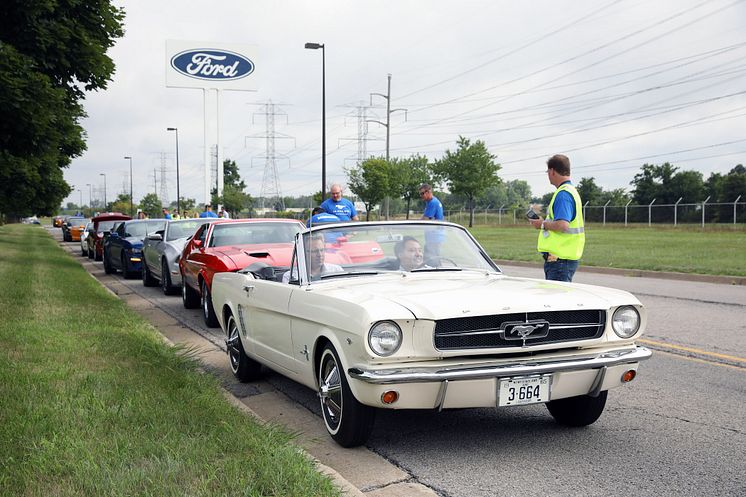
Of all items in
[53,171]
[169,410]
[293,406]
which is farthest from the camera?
[53,171]

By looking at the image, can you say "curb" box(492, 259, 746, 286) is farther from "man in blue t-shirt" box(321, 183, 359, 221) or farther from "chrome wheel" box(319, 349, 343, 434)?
"chrome wheel" box(319, 349, 343, 434)

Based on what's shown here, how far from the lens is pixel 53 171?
31359 millimetres

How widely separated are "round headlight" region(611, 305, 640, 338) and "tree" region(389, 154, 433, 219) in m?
55.4

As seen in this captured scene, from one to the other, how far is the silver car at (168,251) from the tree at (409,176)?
1749 inches

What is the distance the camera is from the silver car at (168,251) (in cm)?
1450

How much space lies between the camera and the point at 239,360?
22.7ft

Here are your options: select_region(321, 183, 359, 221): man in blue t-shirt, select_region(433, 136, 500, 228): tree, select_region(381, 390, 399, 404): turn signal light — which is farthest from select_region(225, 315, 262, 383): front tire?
select_region(433, 136, 500, 228): tree

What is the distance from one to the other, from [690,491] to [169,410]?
3.25 metres

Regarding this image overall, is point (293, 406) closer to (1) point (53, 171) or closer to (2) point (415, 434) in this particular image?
(2) point (415, 434)

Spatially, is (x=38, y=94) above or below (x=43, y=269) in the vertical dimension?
above

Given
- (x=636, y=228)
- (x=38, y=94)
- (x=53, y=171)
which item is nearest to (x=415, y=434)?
(x=38, y=94)

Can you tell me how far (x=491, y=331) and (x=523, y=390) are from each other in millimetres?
384

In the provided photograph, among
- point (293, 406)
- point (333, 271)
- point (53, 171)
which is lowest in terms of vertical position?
point (293, 406)

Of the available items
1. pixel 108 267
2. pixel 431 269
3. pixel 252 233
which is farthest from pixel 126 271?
pixel 431 269
